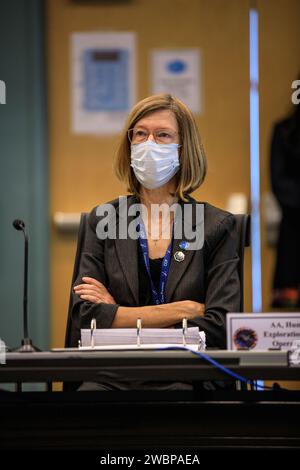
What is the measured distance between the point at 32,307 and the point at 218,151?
47.2 inches

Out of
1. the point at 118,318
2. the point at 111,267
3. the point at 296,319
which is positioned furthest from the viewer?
the point at 111,267

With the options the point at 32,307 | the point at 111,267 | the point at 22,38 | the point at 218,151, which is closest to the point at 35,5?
the point at 22,38

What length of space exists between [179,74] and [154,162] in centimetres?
185

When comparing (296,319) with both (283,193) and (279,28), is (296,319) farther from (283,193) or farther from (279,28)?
(279,28)

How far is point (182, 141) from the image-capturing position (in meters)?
2.51

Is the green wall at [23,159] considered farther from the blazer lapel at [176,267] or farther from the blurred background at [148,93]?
the blazer lapel at [176,267]

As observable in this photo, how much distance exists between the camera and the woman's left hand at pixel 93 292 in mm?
2281

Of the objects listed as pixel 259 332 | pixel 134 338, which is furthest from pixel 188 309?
pixel 259 332

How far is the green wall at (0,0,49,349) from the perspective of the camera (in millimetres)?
4094

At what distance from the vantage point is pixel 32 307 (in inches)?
161
